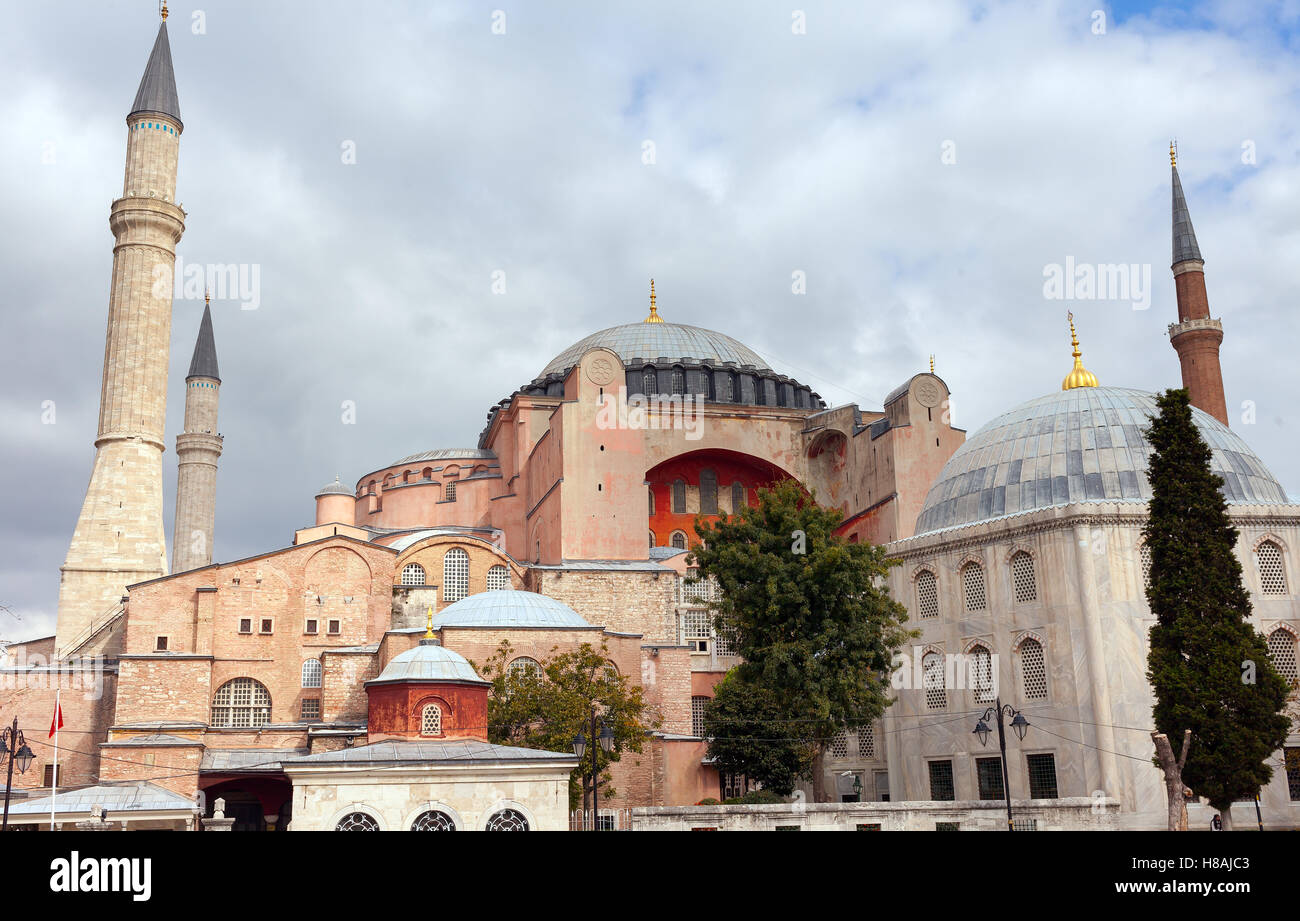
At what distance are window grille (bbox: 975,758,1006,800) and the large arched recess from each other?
613 inches

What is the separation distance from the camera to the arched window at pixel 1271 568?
975 inches

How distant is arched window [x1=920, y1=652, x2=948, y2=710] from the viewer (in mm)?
26750

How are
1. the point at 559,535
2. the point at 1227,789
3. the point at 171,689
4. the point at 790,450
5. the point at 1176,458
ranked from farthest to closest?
1. the point at 790,450
2. the point at 559,535
3. the point at 171,689
4. the point at 1176,458
5. the point at 1227,789

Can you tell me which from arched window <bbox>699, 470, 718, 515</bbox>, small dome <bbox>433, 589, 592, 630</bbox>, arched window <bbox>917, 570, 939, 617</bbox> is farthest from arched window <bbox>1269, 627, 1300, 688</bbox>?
arched window <bbox>699, 470, 718, 515</bbox>

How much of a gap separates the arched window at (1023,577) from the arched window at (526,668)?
432 inches

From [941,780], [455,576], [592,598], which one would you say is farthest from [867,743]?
Result: [455,576]

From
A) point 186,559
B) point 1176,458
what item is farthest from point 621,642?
point 186,559

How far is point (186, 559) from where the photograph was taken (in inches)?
1699

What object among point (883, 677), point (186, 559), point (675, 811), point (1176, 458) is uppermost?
point (186, 559)

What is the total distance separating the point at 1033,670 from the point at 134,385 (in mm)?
26264

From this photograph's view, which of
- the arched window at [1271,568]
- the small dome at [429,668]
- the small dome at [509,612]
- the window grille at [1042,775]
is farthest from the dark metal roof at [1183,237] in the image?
the small dome at [429,668]
